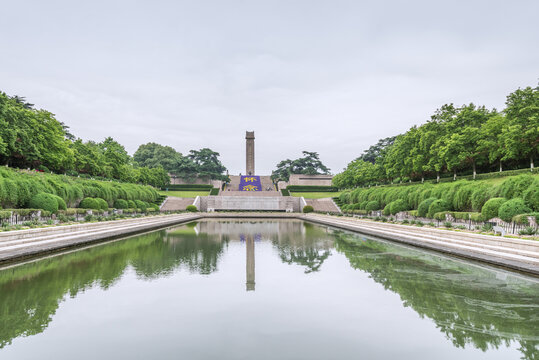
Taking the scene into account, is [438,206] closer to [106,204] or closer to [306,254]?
[306,254]

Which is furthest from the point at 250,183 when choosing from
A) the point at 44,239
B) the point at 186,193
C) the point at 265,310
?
the point at 265,310

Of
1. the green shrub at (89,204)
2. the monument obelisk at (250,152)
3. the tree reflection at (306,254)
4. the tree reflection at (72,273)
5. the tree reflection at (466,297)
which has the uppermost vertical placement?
the monument obelisk at (250,152)

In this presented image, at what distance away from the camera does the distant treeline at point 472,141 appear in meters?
22.1

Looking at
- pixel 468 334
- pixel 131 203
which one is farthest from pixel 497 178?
pixel 131 203

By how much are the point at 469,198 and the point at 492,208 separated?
3606mm

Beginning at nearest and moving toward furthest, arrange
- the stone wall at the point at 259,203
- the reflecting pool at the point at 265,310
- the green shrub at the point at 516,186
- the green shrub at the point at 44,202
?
the reflecting pool at the point at 265,310 < the green shrub at the point at 516,186 < the green shrub at the point at 44,202 < the stone wall at the point at 259,203

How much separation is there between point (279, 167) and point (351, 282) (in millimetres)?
65535

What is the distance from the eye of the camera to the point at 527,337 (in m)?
4.51

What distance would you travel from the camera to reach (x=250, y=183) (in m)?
65.9

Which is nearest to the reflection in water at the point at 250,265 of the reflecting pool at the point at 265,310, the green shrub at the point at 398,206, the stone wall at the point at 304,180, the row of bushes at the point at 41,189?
the reflecting pool at the point at 265,310

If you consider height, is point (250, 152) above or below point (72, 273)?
above

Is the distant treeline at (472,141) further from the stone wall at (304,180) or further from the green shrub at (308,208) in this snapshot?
the stone wall at (304,180)

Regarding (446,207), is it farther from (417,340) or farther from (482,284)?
(417,340)

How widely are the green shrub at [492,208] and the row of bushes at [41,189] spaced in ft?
72.4
